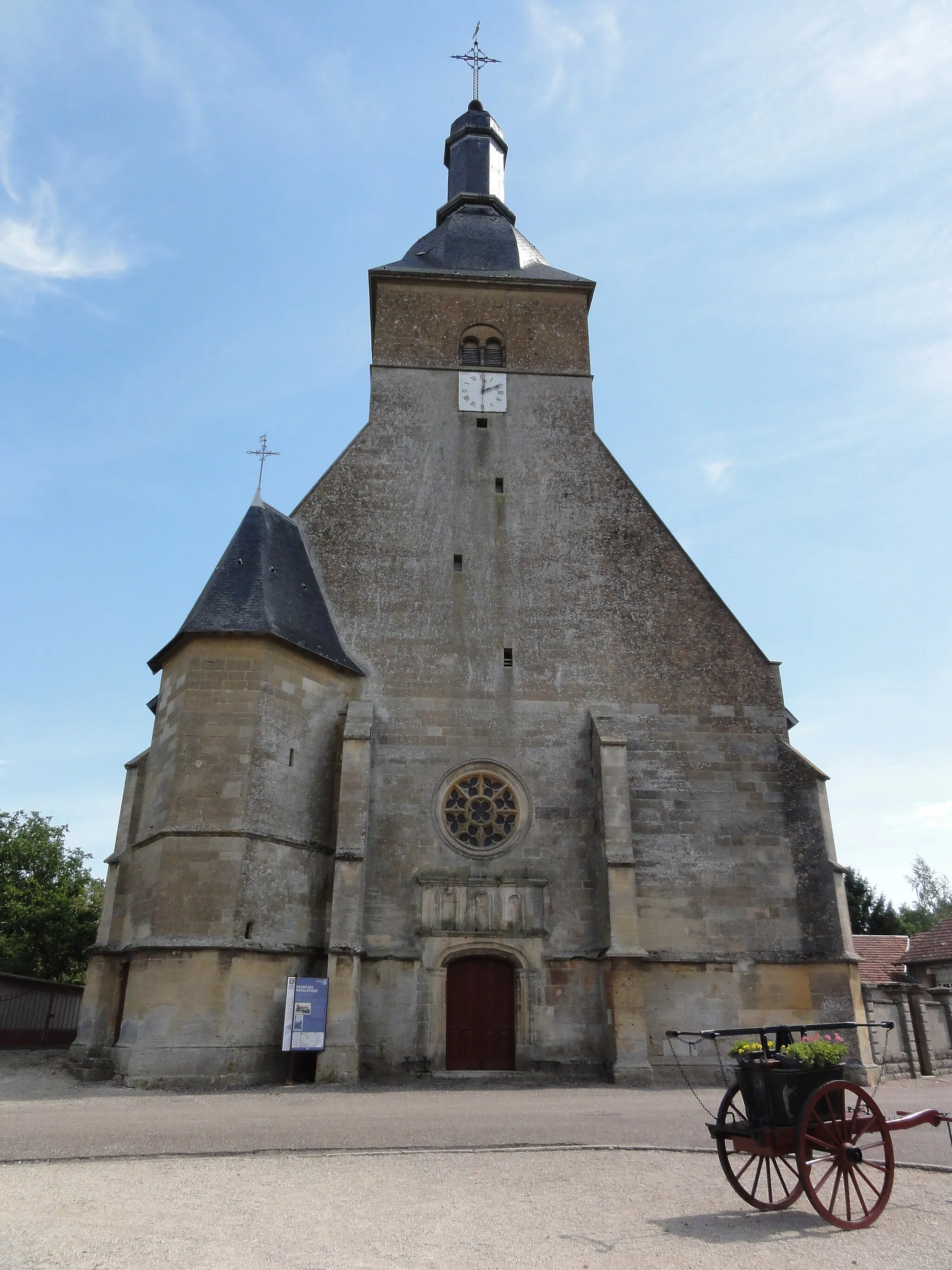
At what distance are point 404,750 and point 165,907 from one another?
475 centimetres

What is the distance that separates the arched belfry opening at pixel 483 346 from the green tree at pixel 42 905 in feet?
83.4

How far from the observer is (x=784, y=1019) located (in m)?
14.5

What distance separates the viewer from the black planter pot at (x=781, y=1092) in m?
5.51

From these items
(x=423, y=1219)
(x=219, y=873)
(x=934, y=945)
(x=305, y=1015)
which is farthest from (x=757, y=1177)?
(x=934, y=945)

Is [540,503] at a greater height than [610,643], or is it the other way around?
[540,503]

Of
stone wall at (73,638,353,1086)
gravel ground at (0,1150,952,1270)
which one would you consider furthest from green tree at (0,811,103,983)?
gravel ground at (0,1150,952,1270)

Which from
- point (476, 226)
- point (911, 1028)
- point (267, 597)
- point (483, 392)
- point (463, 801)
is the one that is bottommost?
point (911, 1028)

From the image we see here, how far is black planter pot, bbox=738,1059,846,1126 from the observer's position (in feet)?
18.1

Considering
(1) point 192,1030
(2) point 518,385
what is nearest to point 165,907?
(1) point 192,1030

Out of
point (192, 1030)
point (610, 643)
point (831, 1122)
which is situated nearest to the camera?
point (831, 1122)

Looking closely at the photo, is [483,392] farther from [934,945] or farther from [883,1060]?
[934,945]

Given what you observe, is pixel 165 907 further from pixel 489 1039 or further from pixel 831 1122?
pixel 831 1122

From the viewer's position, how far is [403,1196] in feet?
19.4

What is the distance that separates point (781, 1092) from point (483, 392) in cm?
1644
